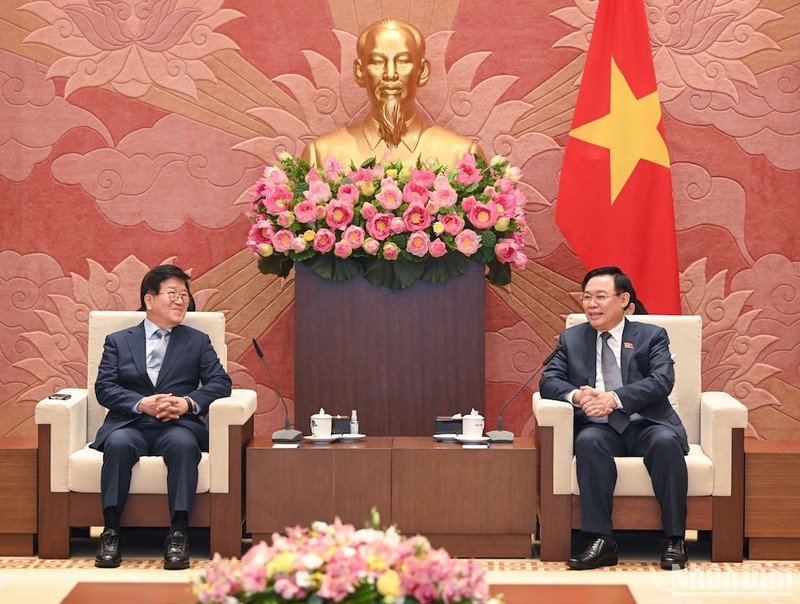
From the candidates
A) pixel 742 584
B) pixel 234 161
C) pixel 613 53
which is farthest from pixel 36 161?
pixel 742 584

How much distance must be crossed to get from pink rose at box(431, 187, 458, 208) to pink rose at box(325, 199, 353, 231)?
1.15 ft

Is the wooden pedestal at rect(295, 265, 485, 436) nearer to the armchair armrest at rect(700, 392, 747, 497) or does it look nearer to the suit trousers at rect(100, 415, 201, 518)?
the suit trousers at rect(100, 415, 201, 518)

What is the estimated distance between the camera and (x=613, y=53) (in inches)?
218

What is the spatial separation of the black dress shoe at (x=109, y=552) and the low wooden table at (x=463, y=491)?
1.02 m

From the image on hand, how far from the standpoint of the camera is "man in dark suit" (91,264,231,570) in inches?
169

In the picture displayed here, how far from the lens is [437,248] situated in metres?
4.82

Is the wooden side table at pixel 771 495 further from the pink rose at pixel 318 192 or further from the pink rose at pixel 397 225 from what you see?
the pink rose at pixel 318 192

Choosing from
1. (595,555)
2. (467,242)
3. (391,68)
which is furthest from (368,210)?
(595,555)

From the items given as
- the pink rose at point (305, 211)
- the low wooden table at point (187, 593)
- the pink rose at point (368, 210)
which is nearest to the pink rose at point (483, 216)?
the pink rose at point (368, 210)

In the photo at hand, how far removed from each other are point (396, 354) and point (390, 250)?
505 millimetres

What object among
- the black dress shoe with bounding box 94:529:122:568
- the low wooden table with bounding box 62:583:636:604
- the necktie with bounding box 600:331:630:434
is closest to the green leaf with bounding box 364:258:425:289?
the necktie with bounding box 600:331:630:434

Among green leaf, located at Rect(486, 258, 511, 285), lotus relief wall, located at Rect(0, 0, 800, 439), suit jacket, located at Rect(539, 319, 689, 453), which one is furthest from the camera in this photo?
lotus relief wall, located at Rect(0, 0, 800, 439)

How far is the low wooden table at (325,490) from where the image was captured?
4438 mm

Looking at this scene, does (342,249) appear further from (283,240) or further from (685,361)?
(685,361)
